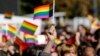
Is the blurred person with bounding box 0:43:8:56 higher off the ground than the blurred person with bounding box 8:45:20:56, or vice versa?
the blurred person with bounding box 0:43:8:56

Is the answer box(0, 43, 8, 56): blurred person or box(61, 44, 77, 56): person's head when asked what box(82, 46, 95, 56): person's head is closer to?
box(61, 44, 77, 56): person's head

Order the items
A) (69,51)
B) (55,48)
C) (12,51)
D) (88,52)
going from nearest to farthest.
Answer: (88,52)
(69,51)
(55,48)
(12,51)

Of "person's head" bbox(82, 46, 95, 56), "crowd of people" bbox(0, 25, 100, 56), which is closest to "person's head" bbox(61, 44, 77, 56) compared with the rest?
"crowd of people" bbox(0, 25, 100, 56)

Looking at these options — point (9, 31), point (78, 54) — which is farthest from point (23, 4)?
point (78, 54)

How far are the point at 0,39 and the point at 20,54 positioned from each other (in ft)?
5.88

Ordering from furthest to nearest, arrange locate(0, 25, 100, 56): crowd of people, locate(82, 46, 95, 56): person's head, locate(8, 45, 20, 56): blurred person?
locate(8, 45, 20, 56): blurred person, locate(0, 25, 100, 56): crowd of people, locate(82, 46, 95, 56): person's head

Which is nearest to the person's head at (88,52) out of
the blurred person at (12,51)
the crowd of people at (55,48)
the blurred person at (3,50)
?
the crowd of people at (55,48)

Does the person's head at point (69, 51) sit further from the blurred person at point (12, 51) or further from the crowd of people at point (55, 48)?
the blurred person at point (12, 51)

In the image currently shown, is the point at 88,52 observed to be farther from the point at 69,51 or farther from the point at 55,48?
the point at 55,48

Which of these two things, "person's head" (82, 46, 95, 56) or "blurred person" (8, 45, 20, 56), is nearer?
"person's head" (82, 46, 95, 56)

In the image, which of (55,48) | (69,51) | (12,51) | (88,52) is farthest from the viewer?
(12,51)

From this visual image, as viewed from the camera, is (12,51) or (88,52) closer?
(88,52)

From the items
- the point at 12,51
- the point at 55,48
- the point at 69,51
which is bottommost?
the point at 12,51

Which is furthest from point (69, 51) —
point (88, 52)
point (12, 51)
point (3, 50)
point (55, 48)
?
point (12, 51)
